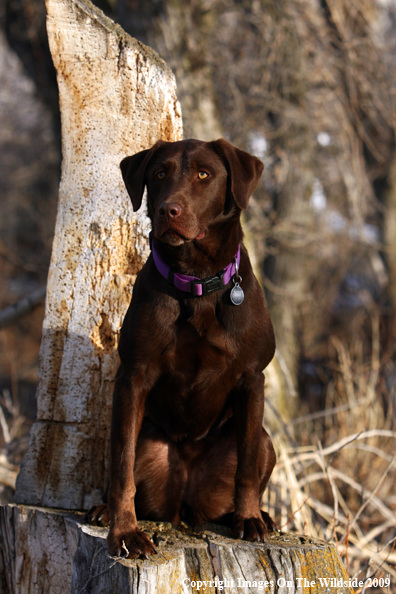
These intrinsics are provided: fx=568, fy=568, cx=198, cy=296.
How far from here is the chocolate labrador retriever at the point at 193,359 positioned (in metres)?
2.42

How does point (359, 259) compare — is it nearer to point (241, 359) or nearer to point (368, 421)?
point (368, 421)

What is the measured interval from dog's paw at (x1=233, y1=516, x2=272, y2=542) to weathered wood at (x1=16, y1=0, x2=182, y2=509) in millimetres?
867

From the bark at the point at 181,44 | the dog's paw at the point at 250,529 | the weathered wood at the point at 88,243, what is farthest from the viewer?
the bark at the point at 181,44

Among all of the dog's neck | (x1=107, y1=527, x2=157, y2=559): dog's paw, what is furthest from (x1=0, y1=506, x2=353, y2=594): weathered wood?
the dog's neck

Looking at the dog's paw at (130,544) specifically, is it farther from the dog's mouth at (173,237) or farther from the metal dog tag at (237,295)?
the dog's mouth at (173,237)

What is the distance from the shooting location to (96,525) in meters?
2.46

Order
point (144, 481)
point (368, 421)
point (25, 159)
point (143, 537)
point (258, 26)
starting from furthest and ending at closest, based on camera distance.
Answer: point (25, 159) < point (258, 26) < point (368, 421) < point (144, 481) < point (143, 537)

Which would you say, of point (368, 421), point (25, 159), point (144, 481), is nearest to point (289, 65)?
point (368, 421)

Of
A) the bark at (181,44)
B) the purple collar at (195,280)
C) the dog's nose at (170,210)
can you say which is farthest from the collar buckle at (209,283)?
the bark at (181,44)

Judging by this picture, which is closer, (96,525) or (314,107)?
(96,525)

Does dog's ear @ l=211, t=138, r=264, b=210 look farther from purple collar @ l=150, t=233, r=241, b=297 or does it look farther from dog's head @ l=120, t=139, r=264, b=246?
purple collar @ l=150, t=233, r=241, b=297

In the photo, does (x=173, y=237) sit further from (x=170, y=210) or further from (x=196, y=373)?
(x=196, y=373)

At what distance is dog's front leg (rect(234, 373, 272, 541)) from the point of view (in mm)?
2428

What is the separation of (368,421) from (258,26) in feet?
15.1
